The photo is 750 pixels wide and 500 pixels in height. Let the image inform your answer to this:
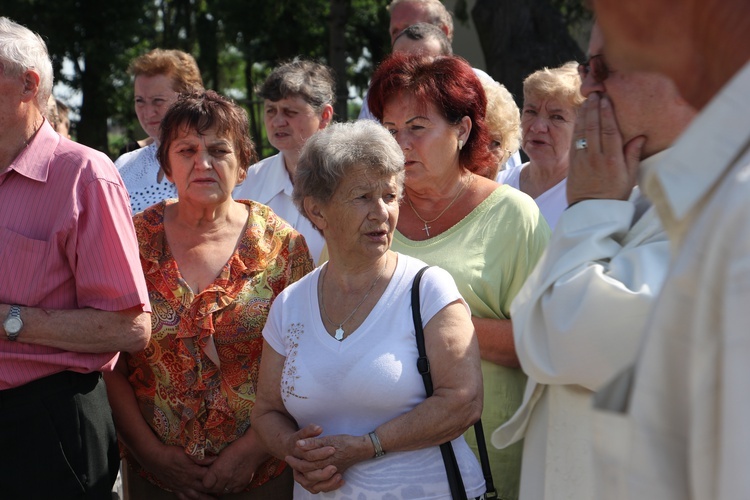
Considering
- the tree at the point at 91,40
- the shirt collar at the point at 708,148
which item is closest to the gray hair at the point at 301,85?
the shirt collar at the point at 708,148

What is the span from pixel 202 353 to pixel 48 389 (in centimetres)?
64

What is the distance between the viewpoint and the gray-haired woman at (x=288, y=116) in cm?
521

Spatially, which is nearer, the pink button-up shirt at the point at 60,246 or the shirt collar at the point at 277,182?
the pink button-up shirt at the point at 60,246

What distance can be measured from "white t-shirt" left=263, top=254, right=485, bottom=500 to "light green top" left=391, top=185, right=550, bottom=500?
9.0 inches

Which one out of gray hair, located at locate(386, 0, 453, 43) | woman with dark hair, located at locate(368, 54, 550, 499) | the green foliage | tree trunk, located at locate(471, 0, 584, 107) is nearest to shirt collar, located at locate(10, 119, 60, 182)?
woman with dark hair, located at locate(368, 54, 550, 499)

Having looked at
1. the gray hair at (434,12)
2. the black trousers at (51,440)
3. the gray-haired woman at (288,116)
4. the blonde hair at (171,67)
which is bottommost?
the black trousers at (51,440)

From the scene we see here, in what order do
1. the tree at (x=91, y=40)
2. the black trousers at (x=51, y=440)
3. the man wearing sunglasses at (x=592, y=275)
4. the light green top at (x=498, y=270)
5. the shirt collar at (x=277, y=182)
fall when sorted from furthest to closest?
the tree at (x=91, y=40), the shirt collar at (x=277, y=182), the black trousers at (x=51, y=440), the light green top at (x=498, y=270), the man wearing sunglasses at (x=592, y=275)

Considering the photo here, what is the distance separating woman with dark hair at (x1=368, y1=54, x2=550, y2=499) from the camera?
11.3 feet

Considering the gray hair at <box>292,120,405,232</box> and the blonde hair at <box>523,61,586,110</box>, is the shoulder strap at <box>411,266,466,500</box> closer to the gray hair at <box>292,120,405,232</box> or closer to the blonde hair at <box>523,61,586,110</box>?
the gray hair at <box>292,120,405,232</box>

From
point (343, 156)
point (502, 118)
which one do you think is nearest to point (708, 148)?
point (343, 156)

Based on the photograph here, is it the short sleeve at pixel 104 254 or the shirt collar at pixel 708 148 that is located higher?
the shirt collar at pixel 708 148

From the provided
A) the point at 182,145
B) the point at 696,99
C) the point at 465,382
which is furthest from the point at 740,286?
the point at 182,145

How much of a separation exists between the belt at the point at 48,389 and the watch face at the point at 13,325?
23cm

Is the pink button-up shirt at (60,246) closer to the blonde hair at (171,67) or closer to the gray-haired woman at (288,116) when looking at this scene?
the gray-haired woman at (288,116)
